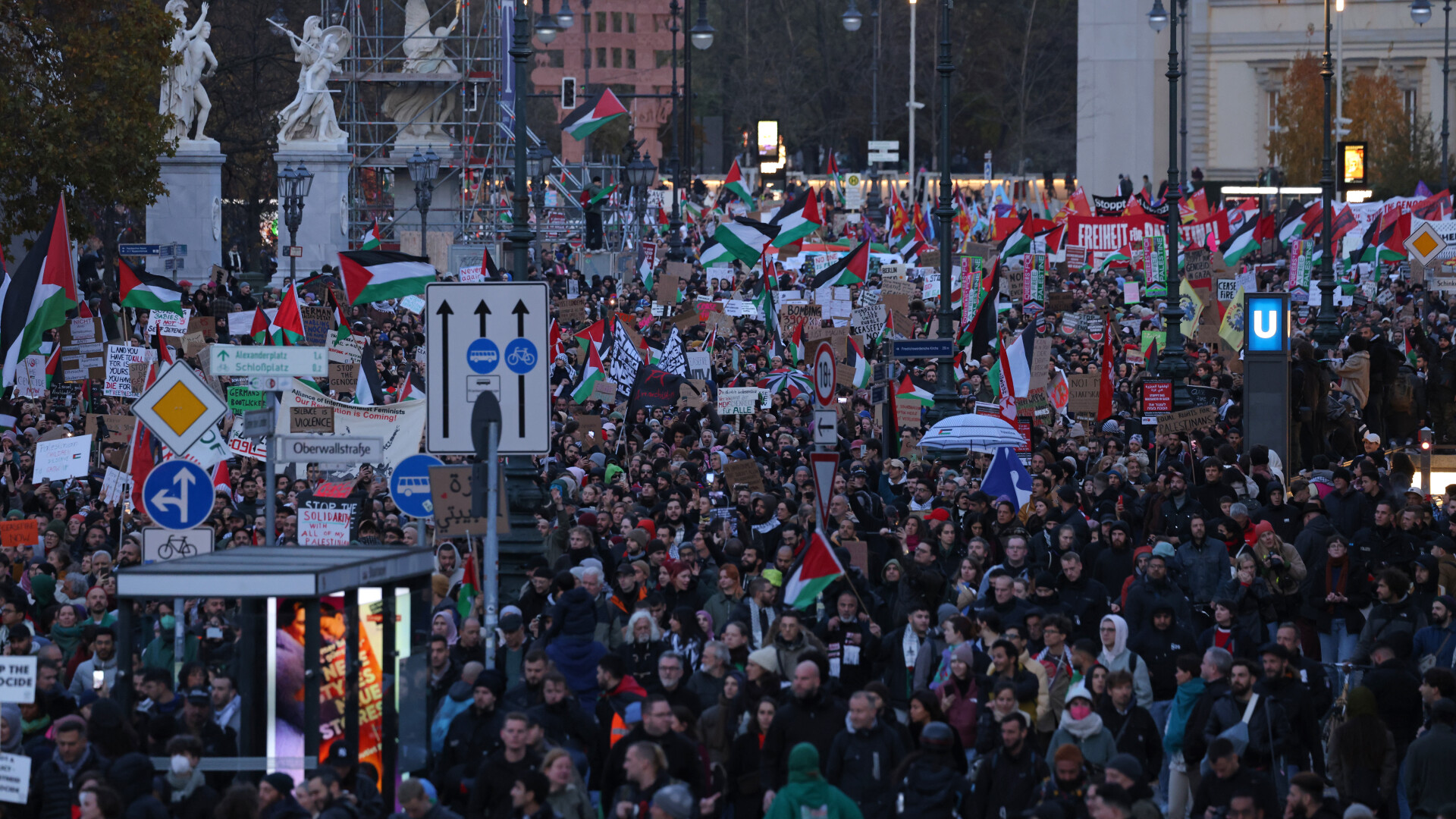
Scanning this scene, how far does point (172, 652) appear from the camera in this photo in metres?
12.3

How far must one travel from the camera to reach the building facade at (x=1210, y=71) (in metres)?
84.4

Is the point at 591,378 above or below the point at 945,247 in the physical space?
below

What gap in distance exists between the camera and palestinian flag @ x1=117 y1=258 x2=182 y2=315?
Answer: 83.4ft

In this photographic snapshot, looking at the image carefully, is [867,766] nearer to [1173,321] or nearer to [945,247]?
[945,247]

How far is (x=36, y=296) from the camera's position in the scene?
1945 centimetres

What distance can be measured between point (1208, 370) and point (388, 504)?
13.3 metres

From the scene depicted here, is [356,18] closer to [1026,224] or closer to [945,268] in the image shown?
[1026,224]

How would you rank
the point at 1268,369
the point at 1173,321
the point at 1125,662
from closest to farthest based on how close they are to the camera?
the point at 1125,662 < the point at 1268,369 < the point at 1173,321

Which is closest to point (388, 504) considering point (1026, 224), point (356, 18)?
point (1026, 224)

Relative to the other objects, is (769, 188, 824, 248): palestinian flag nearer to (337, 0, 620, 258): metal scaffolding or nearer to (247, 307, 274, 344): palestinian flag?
(247, 307, 274, 344): palestinian flag

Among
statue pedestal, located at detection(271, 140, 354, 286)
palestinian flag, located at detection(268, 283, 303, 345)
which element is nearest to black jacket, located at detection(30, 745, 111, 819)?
palestinian flag, located at detection(268, 283, 303, 345)

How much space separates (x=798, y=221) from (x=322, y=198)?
19.4m

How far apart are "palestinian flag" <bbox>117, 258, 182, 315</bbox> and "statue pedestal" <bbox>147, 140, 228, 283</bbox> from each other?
17.9m

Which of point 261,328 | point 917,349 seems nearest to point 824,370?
point 917,349
